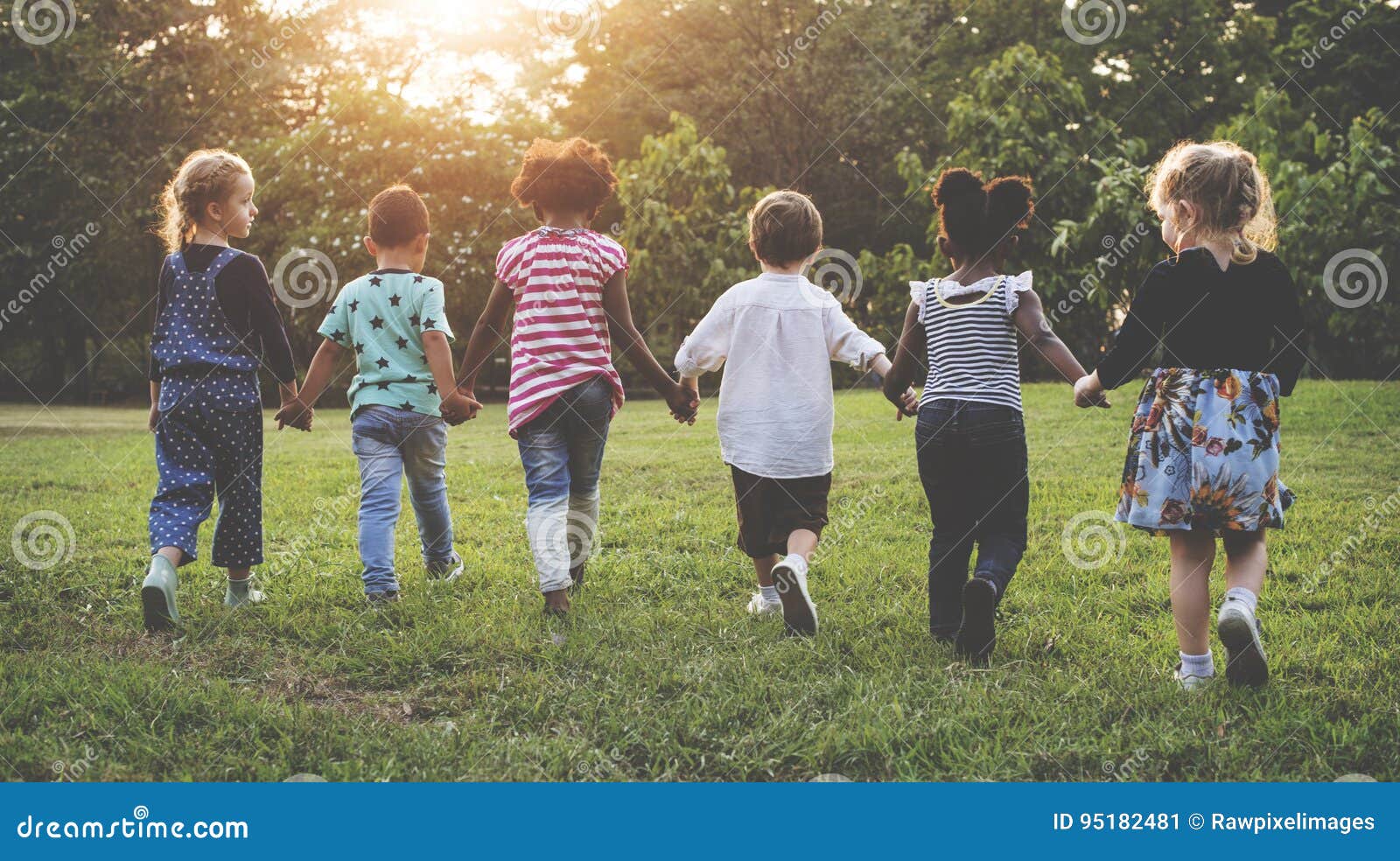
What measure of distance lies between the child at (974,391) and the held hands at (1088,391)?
7.6 inches

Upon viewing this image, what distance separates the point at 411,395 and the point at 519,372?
0.52 metres

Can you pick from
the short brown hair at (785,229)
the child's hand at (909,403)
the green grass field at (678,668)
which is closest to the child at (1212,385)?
the green grass field at (678,668)

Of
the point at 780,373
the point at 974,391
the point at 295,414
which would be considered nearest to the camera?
the point at 974,391

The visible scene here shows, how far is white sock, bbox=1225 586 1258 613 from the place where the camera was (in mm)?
3025

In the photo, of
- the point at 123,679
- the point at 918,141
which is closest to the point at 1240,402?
the point at 123,679

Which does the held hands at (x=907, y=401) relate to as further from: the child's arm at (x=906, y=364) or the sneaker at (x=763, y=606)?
the sneaker at (x=763, y=606)

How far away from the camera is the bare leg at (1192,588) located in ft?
10.3

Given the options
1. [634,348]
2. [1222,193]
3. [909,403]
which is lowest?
[909,403]

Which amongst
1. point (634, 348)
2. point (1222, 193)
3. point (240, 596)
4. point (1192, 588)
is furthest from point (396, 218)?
point (1192, 588)

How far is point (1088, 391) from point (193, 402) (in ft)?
9.96

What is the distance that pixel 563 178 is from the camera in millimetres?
3914

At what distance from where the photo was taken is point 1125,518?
319 cm

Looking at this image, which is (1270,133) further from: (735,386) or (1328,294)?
(735,386)

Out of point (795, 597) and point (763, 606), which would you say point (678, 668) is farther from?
point (763, 606)
